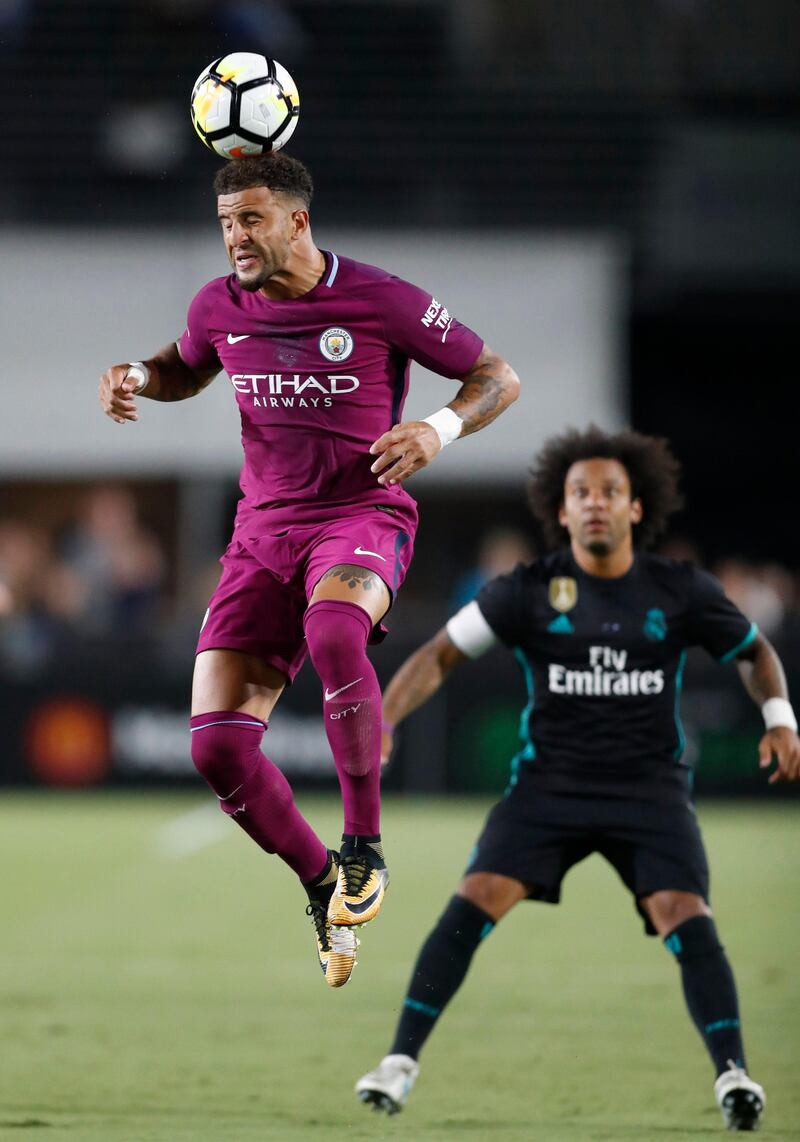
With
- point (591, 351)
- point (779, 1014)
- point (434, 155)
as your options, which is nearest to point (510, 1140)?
point (779, 1014)

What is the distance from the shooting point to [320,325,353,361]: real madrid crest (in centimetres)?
553

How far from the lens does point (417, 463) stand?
202 inches

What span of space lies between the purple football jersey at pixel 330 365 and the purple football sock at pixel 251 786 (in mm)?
705

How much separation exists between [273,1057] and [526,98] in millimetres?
13942

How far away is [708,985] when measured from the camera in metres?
5.96

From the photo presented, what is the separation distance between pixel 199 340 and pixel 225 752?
1.31 meters

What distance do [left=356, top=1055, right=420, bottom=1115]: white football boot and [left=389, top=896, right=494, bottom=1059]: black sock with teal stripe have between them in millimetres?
69

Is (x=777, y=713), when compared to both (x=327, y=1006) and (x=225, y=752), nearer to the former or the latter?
(x=225, y=752)

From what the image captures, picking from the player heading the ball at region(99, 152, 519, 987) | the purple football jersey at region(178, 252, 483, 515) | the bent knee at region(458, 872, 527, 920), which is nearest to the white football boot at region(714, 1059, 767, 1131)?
the bent knee at region(458, 872, 527, 920)

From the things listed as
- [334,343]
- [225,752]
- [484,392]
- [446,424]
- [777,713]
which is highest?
[334,343]

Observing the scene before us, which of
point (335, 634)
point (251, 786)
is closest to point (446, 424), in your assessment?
point (335, 634)

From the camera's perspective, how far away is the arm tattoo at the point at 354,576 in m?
5.36

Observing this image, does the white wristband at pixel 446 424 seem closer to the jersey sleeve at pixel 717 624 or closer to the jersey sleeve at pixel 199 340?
the jersey sleeve at pixel 199 340

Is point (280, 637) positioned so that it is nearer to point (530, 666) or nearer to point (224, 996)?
point (530, 666)
